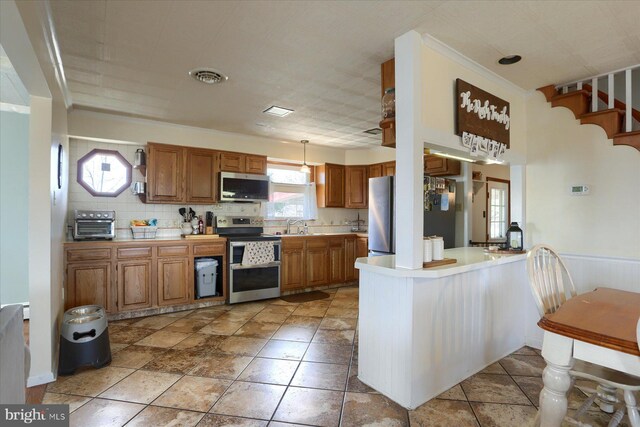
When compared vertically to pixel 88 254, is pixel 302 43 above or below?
above

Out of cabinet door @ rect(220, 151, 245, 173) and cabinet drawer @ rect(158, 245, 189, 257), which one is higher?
cabinet door @ rect(220, 151, 245, 173)

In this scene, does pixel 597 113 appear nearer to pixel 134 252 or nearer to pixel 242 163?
pixel 242 163

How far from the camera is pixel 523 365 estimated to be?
8.21 feet

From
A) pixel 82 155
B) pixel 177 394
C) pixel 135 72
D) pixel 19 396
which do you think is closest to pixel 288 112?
pixel 135 72

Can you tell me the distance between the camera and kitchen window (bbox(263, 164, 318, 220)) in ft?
17.7

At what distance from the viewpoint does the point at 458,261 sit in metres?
2.37

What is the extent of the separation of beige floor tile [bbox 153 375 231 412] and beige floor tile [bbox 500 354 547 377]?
2.16 meters

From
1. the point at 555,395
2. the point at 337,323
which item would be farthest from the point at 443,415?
the point at 337,323

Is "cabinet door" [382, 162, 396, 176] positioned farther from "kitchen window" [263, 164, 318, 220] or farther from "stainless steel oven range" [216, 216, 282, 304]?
"stainless steel oven range" [216, 216, 282, 304]

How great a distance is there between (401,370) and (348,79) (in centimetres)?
233

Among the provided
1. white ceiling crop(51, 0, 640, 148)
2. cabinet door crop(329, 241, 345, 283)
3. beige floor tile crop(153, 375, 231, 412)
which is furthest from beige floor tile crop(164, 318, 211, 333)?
white ceiling crop(51, 0, 640, 148)

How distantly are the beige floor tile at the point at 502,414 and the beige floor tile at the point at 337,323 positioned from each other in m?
1.57

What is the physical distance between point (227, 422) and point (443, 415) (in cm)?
127

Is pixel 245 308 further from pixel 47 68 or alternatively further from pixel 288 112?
pixel 47 68
